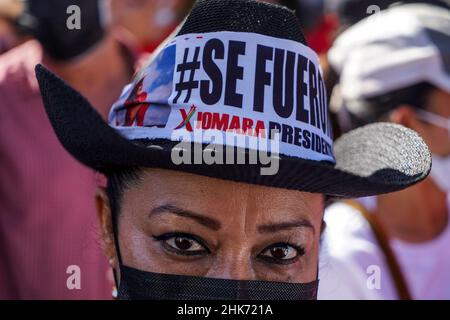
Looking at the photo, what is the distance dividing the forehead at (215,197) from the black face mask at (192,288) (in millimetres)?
175

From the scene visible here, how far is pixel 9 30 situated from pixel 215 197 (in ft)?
11.4

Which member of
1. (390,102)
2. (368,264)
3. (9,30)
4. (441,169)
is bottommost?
(368,264)

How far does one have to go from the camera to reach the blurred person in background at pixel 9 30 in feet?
16.8

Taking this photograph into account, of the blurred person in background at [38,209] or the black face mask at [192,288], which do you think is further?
the blurred person in background at [38,209]

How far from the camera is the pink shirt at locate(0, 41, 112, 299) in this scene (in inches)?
150

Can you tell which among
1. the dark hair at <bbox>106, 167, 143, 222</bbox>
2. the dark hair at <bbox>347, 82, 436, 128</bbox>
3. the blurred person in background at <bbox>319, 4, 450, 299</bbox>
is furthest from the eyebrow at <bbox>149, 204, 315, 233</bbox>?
the dark hair at <bbox>347, 82, 436, 128</bbox>

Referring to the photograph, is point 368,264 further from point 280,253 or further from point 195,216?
point 195,216

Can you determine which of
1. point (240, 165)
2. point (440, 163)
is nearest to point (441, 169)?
point (440, 163)

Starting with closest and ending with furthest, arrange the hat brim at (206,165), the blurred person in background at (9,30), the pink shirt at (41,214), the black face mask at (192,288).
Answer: the hat brim at (206,165), the black face mask at (192,288), the pink shirt at (41,214), the blurred person in background at (9,30)

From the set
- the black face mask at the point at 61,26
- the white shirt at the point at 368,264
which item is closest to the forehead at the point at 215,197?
the white shirt at the point at 368,264

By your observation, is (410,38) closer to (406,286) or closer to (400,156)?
(406,286)

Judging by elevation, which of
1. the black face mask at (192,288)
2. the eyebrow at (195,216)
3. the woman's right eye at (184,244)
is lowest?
the black face mask at (192,288)

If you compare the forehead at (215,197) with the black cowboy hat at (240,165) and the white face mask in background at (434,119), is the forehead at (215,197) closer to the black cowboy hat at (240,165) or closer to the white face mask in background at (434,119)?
the black cowboy hat at (240,165)

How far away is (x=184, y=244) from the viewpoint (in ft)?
7.33
